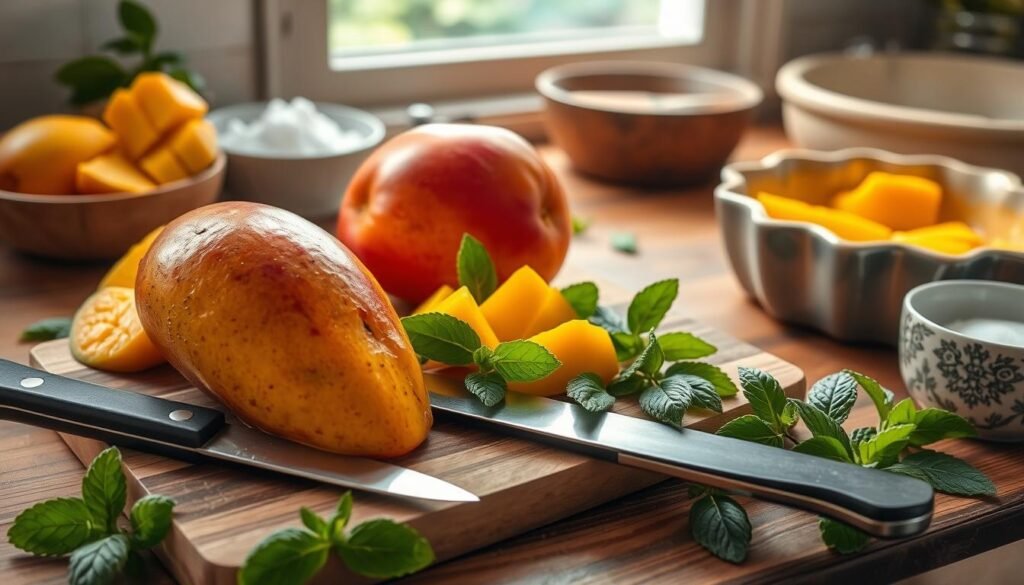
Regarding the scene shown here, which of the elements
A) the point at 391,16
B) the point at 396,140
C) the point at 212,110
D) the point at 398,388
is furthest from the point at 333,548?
the point at 391,16

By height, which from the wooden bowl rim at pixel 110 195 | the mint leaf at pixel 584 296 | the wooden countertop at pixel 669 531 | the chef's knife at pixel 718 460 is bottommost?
the wooden countertop at pixel 669 531

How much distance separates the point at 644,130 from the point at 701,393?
0.64m

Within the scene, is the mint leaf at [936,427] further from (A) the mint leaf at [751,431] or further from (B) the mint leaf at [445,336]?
(B) the mint leaf at [445,336]

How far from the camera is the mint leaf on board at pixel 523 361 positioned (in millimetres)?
744

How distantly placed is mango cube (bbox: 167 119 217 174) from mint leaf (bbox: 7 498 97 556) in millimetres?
506

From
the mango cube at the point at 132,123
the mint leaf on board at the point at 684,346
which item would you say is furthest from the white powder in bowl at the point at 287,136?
the mint leaf on board at the point at 684,346

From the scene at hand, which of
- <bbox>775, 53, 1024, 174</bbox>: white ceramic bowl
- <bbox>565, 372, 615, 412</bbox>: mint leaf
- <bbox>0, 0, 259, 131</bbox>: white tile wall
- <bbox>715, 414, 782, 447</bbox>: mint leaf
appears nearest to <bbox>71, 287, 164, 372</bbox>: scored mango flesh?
<bbox>565, 372, 615, 412</bbox>: mint leaf

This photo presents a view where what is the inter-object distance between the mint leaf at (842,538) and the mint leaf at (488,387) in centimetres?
21

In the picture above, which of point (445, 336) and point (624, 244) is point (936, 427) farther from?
point (624, 244)

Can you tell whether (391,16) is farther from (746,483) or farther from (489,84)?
(746,483)

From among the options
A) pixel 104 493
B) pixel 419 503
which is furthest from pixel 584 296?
pixel 104 493

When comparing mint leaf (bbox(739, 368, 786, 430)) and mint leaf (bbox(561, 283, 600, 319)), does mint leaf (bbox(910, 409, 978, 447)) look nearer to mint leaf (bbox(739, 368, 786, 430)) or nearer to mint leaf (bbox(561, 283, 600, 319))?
mint leaf (bbox(739, 368, 786, 430))

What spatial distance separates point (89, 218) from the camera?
3.35ft

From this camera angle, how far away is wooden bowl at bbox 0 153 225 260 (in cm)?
101
